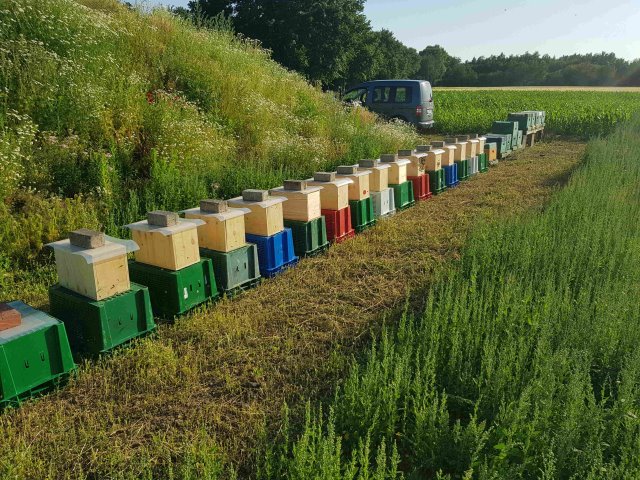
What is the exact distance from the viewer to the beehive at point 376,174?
7.75 meters

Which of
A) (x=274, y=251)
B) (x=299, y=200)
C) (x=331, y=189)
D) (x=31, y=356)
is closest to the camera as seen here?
(x=31, y=356)

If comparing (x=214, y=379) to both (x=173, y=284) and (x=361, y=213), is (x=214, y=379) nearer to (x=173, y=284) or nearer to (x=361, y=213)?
(x=173, y=284)

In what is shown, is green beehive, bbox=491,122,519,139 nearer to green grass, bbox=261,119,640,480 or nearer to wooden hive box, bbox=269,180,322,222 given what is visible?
green grass, bbox=261,119,640,480

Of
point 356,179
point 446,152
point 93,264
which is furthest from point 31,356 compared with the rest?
point 446,152

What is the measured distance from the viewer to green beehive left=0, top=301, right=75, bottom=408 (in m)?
3.36

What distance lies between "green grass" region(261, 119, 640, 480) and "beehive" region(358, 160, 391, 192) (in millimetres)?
2509

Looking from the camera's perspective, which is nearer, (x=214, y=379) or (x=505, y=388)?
(x=505, y=388)

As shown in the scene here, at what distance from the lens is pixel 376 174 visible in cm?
777

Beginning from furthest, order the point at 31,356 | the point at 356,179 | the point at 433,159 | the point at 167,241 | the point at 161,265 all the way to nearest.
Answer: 1. the point at 433,159
2. the point at 356,179
3. the point at 161,265
4. the point at 167,241
5. the point at 31,356

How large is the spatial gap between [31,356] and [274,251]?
9.29 ft

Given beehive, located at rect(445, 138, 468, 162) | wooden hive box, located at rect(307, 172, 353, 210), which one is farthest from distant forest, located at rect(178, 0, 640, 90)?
wooden hive box, located at rect(307, 172, 353, 210)

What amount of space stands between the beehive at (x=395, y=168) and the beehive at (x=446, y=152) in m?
2.24

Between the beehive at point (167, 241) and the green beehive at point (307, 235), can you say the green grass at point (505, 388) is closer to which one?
the green beehive at point (307, 235)

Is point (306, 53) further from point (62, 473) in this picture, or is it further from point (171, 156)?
point (62, 473)
